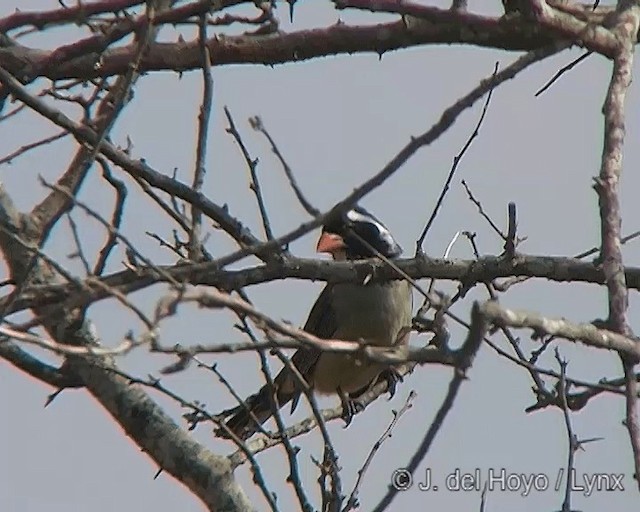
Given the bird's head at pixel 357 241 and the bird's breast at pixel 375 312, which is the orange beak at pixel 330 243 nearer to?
the bird's head at pixel 357 241

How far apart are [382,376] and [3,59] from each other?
3220 millimetres

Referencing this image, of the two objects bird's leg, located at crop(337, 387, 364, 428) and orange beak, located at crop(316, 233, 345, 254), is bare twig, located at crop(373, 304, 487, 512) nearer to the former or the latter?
bird's leg, located at crop(337, 387, 364, 428)

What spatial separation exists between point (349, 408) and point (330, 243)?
955 mm

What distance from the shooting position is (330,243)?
21.9 feet

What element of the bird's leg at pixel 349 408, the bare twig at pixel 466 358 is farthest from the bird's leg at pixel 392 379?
the bare twig at pixel 466 358

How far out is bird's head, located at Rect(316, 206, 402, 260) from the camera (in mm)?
6707

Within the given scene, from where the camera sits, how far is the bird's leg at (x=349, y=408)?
5.99 meters

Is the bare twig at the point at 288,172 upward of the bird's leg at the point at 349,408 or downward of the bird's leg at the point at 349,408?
downward

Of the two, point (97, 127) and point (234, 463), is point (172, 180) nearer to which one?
point (97, 127)

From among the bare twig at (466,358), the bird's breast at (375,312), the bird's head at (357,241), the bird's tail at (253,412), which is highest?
the bird's head at (357,241)

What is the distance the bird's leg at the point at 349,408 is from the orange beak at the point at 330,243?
2.31ft

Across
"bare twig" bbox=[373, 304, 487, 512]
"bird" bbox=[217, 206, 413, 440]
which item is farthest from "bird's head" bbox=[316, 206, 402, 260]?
"bare twig" bbox=[373, 304, 487, 512]

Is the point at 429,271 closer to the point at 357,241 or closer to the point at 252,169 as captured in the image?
the point at 252,169

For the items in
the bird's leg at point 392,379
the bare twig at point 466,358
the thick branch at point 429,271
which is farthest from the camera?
the bird's leg at point 392,379
